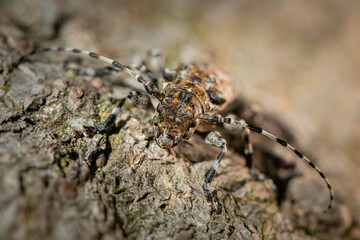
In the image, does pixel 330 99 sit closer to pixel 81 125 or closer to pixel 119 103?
pixel 119 103

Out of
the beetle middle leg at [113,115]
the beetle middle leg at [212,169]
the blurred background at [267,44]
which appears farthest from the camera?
the blurred background at [267,44]

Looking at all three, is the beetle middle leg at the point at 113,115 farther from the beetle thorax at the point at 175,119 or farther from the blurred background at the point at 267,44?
the blurred background at the point at 267,44

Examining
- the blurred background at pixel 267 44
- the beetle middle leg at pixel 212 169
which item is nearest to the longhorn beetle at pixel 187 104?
the beetle middle leg at pixel 212 169

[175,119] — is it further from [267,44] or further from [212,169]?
[267,44]

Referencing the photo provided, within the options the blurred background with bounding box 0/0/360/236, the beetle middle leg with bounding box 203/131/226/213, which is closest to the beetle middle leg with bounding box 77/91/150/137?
the beetle middle leg with bounding box 203/131/226/213

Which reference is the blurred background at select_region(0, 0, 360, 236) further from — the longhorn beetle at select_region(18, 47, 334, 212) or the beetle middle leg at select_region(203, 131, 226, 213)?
the beetle middle leg at select_region(203, 131, 226, 213)

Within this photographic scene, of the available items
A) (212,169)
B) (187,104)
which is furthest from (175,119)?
(212,169)

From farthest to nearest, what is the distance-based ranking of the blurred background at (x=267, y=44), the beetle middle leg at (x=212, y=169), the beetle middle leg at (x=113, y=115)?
the blurred background at (x=267, y=44) → the beetle middle leg at (x=113, y=115) → the beetle middle leg at (x=212, y=169)
